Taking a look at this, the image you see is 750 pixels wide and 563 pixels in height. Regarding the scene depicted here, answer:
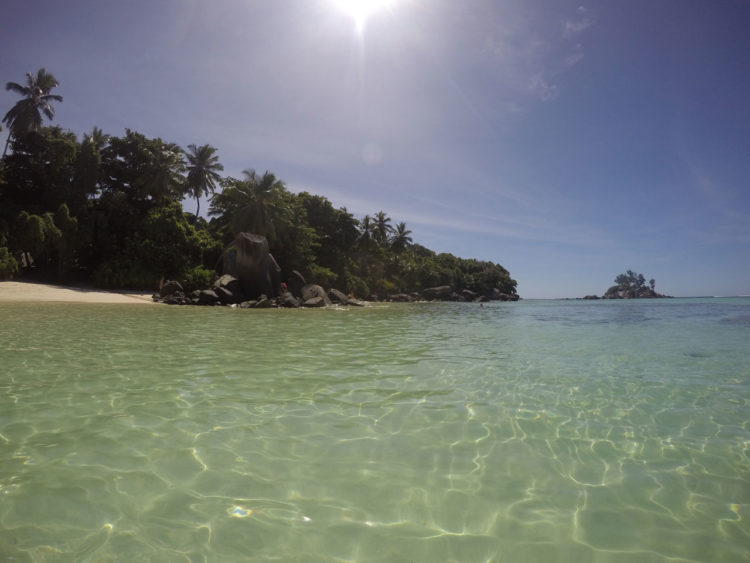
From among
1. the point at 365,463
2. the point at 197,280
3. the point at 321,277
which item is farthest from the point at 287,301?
the point at 365,463

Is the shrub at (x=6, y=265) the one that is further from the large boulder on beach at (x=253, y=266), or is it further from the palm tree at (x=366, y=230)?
the palm tree at (x=366, y=230)

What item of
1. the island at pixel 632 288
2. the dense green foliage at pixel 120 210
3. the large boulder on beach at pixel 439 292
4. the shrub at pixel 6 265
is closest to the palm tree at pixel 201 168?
the dense green foliage at pixel 120 210

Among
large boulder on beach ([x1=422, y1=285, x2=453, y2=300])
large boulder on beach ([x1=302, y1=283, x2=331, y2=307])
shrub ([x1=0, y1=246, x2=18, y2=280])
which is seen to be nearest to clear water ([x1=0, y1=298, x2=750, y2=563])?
large boulder on beach ([x1=302, y1=283, x2=331, y2=307])

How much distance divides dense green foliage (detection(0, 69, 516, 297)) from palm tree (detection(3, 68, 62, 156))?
0.09 meters

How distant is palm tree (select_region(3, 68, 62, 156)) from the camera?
99.8ft

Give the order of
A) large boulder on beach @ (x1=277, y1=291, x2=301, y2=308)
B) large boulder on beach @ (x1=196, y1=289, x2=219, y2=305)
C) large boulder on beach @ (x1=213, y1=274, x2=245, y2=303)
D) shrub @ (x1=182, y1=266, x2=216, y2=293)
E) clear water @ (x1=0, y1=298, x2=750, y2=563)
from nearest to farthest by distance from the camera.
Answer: clear water @ (x1=0, y1=298, x2=750, y2=563) < large boulder on beach @ (x1=196, y1=289, x2=219, y2=305) < large boulder on beach @ (x1=213, y1=274, x2=245, y2=303) < large boulder on beach @ (x1=277, y1=291, x2=301, y2=308) < shrub @ (x1=182, y1=266, x2=216, y2=293)

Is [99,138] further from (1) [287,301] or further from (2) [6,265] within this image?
(1) [287,301]

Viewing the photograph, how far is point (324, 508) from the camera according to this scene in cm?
244

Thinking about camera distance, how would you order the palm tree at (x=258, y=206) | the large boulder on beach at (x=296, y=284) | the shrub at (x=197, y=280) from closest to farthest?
the shrub at (x=197, y=280)
the large boulder on beach at (x=296, y=284)
the palm tree at (x=258, y=206)

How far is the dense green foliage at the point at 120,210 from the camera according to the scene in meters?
28.0

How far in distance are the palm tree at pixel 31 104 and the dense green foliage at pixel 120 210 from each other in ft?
0.28

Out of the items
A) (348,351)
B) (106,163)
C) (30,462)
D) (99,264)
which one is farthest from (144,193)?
(30,462)

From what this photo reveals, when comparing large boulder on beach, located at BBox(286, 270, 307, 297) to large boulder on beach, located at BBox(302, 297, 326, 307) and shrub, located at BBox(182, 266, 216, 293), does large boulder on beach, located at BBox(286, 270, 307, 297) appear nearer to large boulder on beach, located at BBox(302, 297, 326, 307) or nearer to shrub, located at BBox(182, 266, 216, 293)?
large boulder on beach, located at BBox(302, 297, 326, 307)

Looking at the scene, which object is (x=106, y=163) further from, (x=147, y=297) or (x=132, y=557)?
(x=132, y=557)
